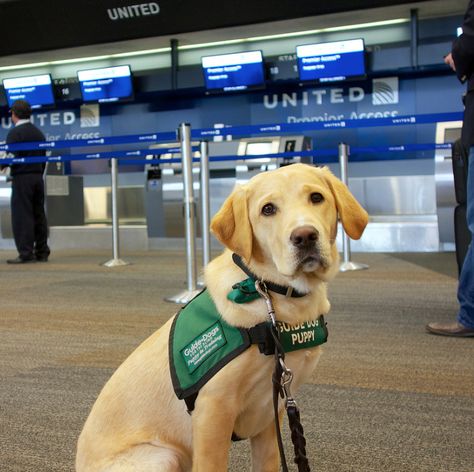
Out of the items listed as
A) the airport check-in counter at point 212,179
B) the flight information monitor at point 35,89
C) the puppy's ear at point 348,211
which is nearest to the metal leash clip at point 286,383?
the puppy's ear at point 348,211

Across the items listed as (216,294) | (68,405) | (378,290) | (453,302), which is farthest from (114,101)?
(216,294)

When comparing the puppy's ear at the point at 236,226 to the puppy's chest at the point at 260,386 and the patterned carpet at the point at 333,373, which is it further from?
the patterned carpet at the point at 333,373

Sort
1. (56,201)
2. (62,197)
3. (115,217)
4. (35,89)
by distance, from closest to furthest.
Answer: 1. (115,217)
2. (56,201)
3. (62,197)
4. (35,89)

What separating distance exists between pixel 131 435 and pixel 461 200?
2911 millimetres

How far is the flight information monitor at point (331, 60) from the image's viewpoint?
9.20 metres

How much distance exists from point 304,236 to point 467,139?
194cm

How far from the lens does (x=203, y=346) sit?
1276mm

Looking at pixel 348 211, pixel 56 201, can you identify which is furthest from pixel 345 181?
pixel 56 201

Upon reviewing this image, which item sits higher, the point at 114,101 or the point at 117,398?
the point at 114,101

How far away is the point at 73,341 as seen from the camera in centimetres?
322

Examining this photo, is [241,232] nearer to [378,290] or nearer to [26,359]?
[26,359]

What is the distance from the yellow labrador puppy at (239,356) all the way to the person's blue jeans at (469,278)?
1.72 metres

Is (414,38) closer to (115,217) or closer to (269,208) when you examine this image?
(115,217)

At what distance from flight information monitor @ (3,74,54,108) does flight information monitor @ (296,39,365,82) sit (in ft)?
15.5
